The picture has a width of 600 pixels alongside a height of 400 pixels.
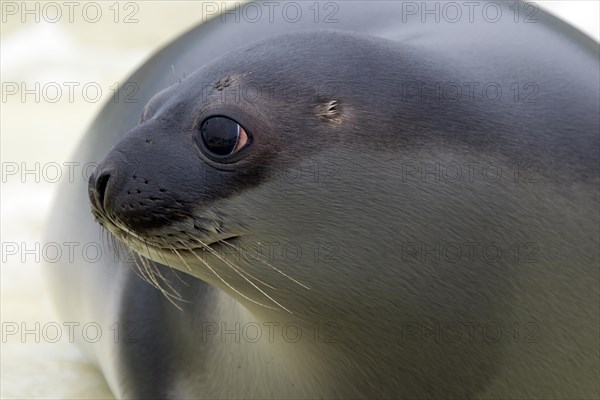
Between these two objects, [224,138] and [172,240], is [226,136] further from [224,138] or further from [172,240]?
[172,240]

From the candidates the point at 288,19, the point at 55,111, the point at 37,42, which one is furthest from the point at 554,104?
the point at 37,42

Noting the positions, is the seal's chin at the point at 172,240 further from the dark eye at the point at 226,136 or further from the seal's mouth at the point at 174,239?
the dark eye at the point at 226,136

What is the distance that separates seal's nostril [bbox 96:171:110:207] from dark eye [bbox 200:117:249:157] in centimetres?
18

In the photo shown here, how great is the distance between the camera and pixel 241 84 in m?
1.82

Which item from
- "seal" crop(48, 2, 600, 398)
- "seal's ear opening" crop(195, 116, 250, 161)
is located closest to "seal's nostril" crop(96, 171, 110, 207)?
"seal" crop(48, 2, 600, 398)

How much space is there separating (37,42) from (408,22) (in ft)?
11.6

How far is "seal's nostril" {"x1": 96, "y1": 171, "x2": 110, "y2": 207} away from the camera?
1823 millimetres

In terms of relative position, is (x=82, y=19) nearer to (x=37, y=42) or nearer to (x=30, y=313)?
(x=37, y=42)

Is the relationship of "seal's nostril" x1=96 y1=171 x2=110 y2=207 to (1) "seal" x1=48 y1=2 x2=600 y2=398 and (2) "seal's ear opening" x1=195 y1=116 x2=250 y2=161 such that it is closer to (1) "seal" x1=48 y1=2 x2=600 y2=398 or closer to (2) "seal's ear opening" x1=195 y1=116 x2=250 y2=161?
(1) "seal" x1=48 y1=2 x2=600 y2=398

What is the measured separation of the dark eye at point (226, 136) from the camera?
1.79 meters

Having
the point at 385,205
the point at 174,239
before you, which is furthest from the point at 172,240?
the point at 385,205

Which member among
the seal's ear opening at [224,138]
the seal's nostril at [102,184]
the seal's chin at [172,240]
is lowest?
the seal's chin at [172,240]

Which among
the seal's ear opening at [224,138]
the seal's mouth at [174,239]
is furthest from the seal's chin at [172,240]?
the seal's ear opening at [224,138]

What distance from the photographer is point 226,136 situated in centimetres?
179
